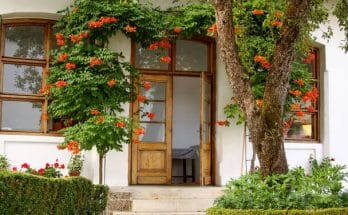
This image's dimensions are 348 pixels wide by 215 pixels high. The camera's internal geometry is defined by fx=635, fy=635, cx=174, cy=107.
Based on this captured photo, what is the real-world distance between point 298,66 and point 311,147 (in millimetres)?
2054

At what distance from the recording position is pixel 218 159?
12.5 m

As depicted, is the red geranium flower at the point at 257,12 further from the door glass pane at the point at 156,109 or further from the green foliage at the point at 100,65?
the door glass pane at the point at 156,109

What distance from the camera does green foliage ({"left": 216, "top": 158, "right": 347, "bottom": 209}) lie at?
24.5ft

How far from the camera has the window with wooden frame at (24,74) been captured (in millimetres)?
11711

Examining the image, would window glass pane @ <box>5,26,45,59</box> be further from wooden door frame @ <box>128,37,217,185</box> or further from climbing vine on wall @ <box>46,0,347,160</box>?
wooden door frame @ <box>128,37,217,185</box>

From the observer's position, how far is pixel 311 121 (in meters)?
13.7

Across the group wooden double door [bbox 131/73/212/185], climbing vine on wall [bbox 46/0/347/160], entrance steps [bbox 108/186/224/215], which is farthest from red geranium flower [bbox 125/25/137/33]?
entrance steps [bbox 108/186/224/215]

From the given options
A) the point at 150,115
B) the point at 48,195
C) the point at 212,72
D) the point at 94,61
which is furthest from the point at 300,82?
the point at 48,195

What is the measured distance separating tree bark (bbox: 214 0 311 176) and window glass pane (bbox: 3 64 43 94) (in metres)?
5.03

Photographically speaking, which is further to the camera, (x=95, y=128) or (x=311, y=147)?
(x=311, y=147)

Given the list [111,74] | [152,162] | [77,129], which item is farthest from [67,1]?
[152,162]

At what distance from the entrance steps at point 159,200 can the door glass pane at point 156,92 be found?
7.03 ft

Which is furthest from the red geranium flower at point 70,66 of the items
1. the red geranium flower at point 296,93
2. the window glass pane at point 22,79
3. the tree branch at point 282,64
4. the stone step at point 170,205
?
the tree branch at point 282,64

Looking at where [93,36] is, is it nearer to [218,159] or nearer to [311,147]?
[218,159]
